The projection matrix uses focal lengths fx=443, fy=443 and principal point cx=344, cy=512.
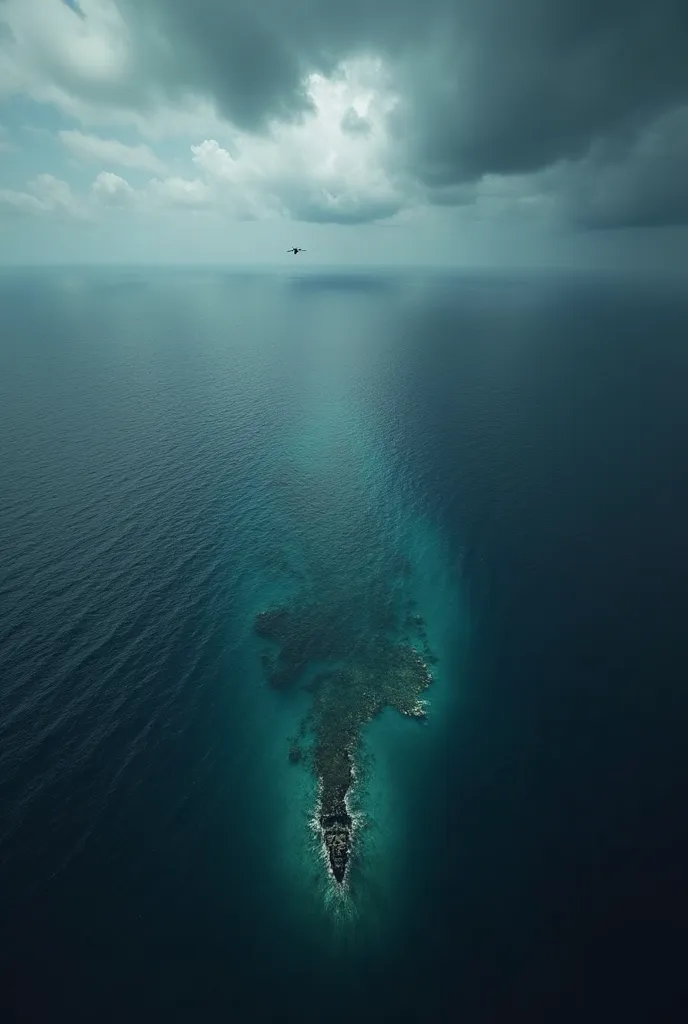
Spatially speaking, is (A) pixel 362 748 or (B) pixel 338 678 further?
(B) pixel 338 678

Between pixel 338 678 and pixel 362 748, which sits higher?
pixel 338 678

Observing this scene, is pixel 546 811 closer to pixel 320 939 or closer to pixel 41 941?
pixel 320 939

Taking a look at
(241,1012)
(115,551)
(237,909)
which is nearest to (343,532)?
(115,551)

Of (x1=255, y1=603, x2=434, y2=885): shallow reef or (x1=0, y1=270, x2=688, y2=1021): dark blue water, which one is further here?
(x1=255, y1=603, x2=434, y2=885): shallow reef

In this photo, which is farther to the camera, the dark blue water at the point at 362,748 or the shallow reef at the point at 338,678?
the shallow reef at the point at 338,678
